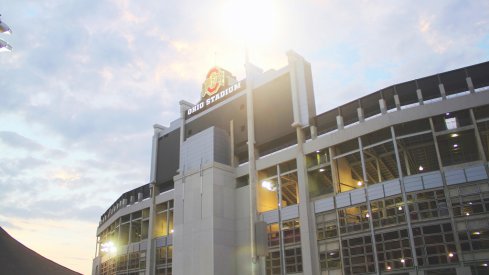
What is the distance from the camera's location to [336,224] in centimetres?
4028

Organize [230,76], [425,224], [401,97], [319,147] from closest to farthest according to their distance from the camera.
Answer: [425,224], [401,97], [319,147], [230,76]

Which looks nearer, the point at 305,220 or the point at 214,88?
the point at 305,220

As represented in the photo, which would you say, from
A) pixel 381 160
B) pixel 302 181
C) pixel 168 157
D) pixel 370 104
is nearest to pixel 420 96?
pixel 370 104

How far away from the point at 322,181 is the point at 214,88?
68.1 ft

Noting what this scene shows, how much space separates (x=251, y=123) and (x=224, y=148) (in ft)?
14.6

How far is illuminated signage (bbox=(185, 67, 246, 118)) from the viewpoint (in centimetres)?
5677

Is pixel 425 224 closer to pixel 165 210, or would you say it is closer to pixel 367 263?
pixel 367 263

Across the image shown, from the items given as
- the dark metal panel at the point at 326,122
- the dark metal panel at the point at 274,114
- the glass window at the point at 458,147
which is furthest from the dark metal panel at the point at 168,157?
the glass window at the point at 458,147

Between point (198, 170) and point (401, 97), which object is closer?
point (401, 97)

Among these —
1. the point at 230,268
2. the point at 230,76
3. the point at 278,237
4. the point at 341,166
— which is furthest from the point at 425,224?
the point at 230,76

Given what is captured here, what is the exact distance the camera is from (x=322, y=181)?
153ft

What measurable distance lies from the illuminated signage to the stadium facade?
21 centimetres

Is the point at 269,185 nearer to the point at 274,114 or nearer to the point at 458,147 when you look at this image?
the point at 274,114

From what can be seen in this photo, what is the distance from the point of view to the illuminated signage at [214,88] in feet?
186
